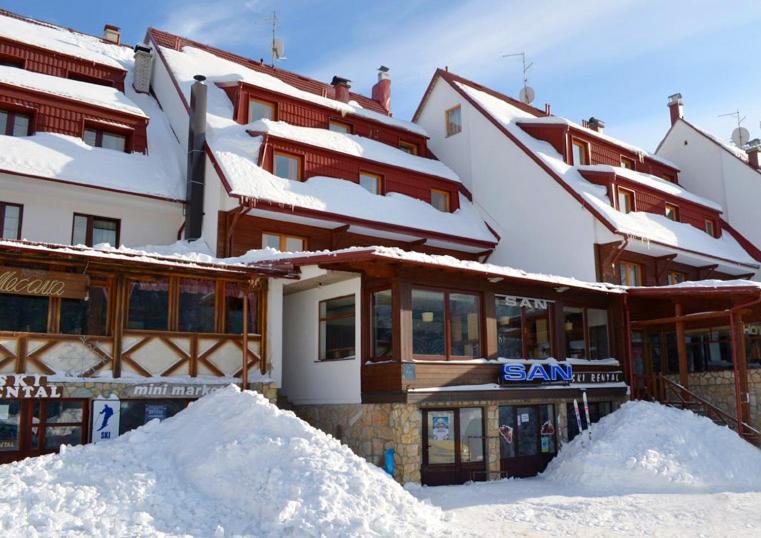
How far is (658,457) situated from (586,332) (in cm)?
472

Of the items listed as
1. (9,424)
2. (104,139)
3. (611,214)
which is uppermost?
(104,139)

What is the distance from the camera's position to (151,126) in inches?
808

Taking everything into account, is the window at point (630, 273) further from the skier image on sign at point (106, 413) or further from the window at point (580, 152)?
the skier image on sign at point (106, 413)

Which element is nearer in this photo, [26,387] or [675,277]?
[26,387]

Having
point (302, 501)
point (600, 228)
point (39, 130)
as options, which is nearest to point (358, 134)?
point (600, 228)

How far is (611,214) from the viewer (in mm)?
21281

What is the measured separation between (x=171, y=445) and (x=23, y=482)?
248 cm

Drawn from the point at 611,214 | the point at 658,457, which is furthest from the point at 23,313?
the point at 611,214

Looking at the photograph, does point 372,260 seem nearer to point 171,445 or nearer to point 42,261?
point 171,445

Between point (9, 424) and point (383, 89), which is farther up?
point (383, 89)

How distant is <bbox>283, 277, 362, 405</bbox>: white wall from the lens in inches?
639

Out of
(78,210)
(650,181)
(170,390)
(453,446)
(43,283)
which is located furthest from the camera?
(650,181)

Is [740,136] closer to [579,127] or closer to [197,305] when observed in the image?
[579,127]

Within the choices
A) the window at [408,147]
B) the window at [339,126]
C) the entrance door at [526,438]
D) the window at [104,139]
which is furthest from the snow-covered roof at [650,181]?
the window at [104,139]
